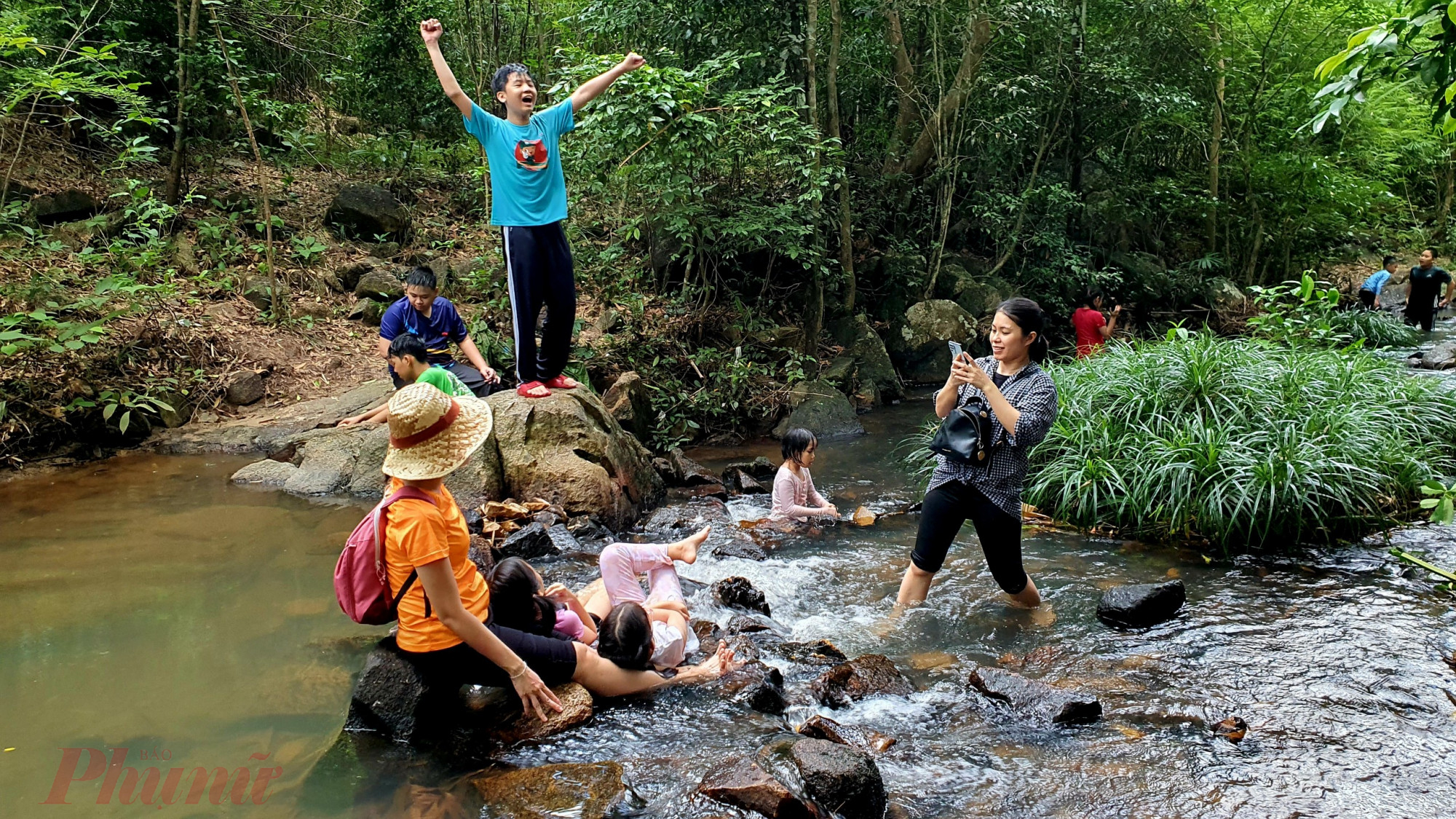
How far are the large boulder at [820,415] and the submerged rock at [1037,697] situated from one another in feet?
21.9

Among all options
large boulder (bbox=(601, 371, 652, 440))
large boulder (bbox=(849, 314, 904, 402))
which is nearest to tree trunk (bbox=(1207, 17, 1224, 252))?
large boulder (bbox=(849, 314, 904, 402))

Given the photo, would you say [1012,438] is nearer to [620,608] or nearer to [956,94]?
[620,608]

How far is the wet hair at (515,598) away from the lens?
3.62 metres

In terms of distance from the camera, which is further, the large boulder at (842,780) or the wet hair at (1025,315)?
the wet hair at (1025,315)

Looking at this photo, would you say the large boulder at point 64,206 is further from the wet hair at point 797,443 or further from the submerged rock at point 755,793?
the submerged rock at point 755,793

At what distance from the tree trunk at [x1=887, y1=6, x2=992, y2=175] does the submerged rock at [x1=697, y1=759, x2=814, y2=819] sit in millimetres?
12452

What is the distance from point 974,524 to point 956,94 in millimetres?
10683

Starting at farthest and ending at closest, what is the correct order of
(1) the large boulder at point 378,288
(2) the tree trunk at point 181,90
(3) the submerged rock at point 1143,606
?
1. (1) the large boulder at point 378,288
2. (2) the tree trunk at point 181,90
3. (3) the submerged rock at point 1143,606

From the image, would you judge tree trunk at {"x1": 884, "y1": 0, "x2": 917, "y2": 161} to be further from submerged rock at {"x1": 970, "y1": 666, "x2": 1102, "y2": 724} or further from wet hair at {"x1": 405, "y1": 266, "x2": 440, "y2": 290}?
submerged rock at {"x1": 970, "y1": 666, "x2": 1102, "y2": 724}

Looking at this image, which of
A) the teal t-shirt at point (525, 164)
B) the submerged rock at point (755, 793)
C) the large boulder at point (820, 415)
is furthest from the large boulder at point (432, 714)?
the large boulder at point (820, 415)

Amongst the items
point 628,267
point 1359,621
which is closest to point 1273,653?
point 1359,621

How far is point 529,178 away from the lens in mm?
5730

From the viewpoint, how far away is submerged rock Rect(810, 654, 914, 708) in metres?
3.91

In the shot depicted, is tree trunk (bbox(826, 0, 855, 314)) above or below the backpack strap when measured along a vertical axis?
above
